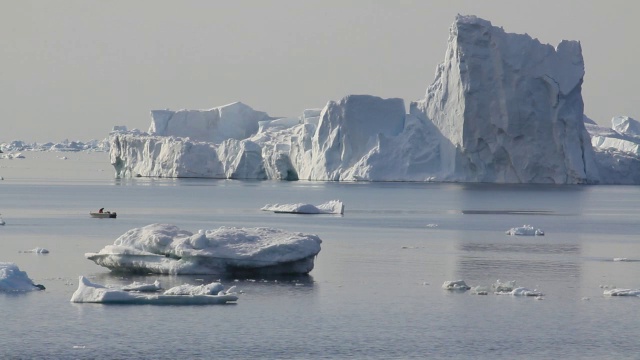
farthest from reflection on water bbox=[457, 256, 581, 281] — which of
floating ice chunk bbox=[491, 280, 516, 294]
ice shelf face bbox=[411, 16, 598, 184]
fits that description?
ice shelf face bbox=[411, 16, 598, 184]

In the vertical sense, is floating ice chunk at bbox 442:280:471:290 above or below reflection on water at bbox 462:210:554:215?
above

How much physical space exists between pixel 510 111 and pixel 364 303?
4704 centimetres

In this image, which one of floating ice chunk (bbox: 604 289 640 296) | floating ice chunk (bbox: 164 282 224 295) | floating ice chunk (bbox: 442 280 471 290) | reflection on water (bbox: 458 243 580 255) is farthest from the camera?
reflection on water (bbox: 458 243 580 255)

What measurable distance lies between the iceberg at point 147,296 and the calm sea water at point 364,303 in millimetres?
244

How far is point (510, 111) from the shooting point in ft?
213

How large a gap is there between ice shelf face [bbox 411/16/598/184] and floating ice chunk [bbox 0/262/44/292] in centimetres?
4721

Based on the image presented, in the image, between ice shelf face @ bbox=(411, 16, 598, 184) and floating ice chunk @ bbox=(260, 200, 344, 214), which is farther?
ice shelf face @ bbox=(411, 16, 598, 184)

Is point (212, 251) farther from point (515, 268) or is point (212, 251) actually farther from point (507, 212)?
point (507, 212)

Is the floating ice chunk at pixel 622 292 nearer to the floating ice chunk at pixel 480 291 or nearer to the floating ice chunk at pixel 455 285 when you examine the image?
the floating ice chunk at pixel 480 291

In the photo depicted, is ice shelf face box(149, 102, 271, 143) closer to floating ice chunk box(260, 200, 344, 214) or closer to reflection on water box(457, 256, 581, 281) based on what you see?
floating ice chunk box(260, 200, 344, 214)

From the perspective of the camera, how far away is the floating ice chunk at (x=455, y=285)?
68.4 ft

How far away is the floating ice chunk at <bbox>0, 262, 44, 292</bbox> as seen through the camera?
19625 millimetres

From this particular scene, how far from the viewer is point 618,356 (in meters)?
15.1

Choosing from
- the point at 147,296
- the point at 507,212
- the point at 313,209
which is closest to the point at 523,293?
the point at 147,296
